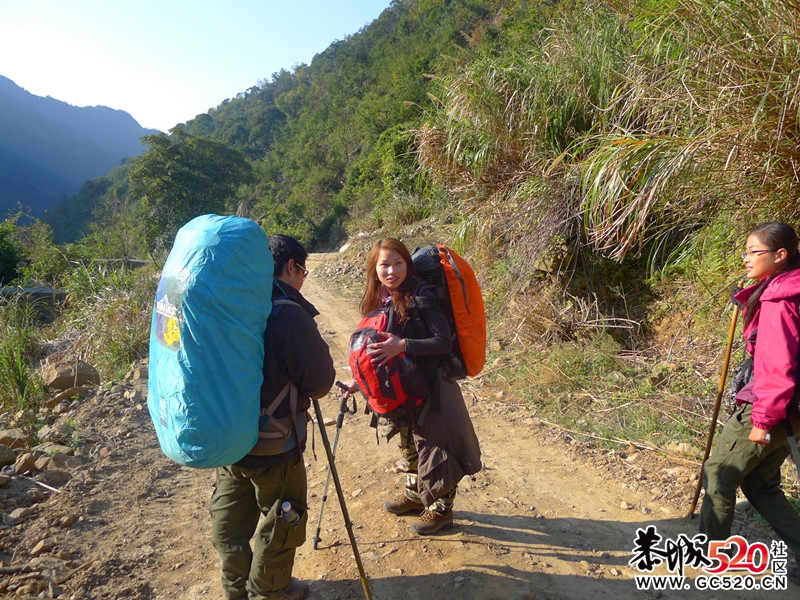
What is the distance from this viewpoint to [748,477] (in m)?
2.53

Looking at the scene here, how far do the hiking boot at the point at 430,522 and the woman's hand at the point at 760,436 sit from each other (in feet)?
5.23

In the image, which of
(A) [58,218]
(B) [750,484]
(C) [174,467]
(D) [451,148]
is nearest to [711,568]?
(B) [750,484]

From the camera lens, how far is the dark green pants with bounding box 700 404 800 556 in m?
2.38

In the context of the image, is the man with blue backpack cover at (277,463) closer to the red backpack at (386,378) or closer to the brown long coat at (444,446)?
the red backpack at (386,378)

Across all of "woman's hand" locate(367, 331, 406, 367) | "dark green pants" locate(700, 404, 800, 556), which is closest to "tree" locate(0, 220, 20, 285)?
"woman's hand" locate(367, 331, 406, 367)

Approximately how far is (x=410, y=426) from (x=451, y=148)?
16.0 feet

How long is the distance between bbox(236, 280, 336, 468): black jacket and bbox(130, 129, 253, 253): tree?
26.0m

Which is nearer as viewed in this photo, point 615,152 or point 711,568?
point 711,568

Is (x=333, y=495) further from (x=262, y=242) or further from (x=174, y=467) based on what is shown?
(x=262, y=242)

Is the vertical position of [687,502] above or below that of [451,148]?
below

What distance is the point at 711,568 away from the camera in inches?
101

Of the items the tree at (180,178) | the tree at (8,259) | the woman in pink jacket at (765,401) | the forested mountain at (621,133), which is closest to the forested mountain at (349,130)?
the forested mountain at (621,133)

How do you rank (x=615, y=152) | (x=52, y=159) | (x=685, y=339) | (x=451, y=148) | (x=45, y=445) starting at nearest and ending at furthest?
(x=45, y=445)
(x=615, y=152)
(x=685, y=339)
(x=451, y=148)
(x=52, y=159)

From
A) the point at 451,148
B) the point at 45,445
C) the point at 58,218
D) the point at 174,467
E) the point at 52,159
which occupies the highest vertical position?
the point at 52,159
